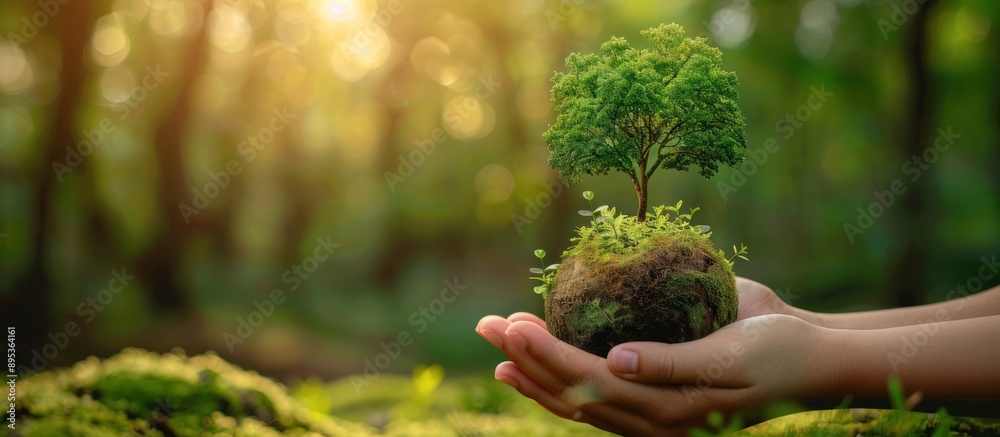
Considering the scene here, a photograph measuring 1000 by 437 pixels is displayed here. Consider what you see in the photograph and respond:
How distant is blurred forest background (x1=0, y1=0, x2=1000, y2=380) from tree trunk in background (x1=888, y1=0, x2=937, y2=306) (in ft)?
0.09

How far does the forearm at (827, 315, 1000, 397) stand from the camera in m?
2.91

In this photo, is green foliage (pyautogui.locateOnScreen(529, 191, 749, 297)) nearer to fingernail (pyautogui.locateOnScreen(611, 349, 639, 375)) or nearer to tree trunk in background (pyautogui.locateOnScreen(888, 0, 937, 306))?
fingernail (pyautogui.locateOnScreen(611, 349, 639, 375))

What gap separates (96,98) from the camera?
9273 millimetres

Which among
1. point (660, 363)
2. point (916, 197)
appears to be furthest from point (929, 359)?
point (916, 197)

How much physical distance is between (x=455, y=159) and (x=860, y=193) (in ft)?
Result: 22.4

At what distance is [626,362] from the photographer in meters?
2.96

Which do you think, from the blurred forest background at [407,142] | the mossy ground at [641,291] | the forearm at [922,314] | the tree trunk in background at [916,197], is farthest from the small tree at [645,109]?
the tree trunk in background at [916,197]

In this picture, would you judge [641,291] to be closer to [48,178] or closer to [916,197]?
[916,197]

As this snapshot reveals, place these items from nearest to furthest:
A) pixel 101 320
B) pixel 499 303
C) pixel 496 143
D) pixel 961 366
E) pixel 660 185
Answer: pixel 961 366
pixel 101 320
pixel 660 185
pixel 496 143
pixel 499 303

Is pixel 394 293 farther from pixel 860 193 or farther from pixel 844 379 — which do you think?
pixel 844 379

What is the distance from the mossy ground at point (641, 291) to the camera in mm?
3258

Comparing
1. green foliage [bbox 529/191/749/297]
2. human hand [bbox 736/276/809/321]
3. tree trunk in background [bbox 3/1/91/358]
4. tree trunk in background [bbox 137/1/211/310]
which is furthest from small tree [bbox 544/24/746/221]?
tree trunk in background [bbox 3/1/91/358]

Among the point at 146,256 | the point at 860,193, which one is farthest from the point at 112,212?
the point at 860,193

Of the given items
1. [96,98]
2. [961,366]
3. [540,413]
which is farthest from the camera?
[96,98]
